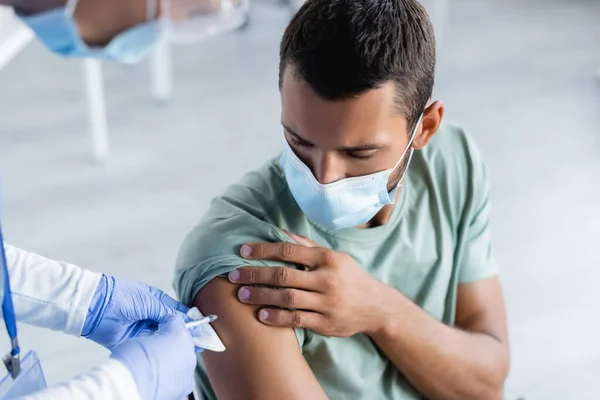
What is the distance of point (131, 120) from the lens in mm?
3250

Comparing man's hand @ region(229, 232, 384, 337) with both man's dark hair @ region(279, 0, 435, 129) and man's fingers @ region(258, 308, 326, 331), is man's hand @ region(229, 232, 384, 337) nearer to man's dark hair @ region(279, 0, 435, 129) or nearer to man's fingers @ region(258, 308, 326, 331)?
man's fingers @ region(258, 308, 326, 331)

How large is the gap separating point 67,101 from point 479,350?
7.80ft

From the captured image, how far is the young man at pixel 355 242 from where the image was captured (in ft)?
4.07

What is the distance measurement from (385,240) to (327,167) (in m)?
0.22

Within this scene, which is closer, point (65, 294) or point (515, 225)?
point (65, 294)

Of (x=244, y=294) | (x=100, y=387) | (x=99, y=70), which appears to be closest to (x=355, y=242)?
(x=244, y=294)

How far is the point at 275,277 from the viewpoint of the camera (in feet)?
4.17

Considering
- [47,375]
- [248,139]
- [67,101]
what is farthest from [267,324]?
[67,101]

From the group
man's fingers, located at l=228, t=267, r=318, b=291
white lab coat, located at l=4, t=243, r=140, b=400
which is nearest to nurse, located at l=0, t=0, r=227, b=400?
white lab coat, located at l=4, t=243, r=140, b=400

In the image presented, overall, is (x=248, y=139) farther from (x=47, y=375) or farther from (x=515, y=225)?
(x=47, y=375)

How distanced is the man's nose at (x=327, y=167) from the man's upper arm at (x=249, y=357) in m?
0.23

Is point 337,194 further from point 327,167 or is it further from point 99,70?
point 99,70

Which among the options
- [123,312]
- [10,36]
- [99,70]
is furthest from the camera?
[10,36]

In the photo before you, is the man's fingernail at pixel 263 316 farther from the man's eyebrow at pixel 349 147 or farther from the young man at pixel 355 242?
the man's eyebrow at pixel 349 147
